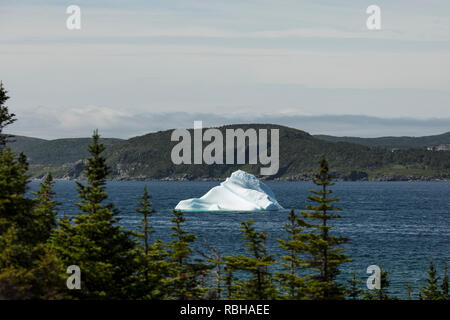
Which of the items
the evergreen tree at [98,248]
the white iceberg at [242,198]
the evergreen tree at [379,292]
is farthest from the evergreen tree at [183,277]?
the white iceberg at [242,198]

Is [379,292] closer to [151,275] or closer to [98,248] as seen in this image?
[151,275]

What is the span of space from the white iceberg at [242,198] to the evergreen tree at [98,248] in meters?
103

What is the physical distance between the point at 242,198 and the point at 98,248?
10820 cm

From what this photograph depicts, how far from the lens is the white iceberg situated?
13588 centimetres

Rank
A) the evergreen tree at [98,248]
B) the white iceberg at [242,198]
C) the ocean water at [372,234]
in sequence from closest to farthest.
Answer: the evergreen tree at [98,248], the ocean water at [372,234], the white iceberg at [242,198]

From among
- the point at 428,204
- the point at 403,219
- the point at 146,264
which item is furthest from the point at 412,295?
the point at 428,204

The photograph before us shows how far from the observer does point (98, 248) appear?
30391 millimetres

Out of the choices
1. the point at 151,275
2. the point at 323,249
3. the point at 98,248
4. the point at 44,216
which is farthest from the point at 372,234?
the point at 98,248

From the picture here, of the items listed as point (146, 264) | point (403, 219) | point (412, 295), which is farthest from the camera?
point (403, 219)

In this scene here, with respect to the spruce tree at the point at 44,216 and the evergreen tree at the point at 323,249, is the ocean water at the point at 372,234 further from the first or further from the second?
the evergreen tree at the point at 323,249

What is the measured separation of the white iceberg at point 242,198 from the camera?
13588 cm
